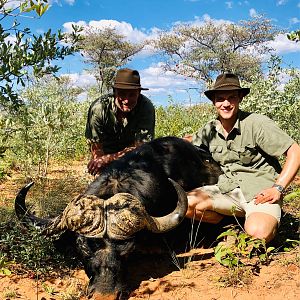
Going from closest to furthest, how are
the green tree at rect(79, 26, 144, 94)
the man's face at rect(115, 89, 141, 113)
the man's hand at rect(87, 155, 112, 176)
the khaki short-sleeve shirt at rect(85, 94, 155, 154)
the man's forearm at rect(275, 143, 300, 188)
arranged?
the man's forearm at rect(275, 143, 300, 188) → the man's hand at rect(87, 155, 112, 176) → the man's face at rect(115, 89, 141, 113) → the khaki short-sleeve shirt at rect(85, 94, 155, 154) → the green tree at rect(79, 26, 144, 94)

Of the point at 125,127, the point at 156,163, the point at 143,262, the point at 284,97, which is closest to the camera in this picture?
the point at 143,262

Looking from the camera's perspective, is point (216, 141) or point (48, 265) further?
point (216, 141)

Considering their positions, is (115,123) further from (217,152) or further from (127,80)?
(217,152)

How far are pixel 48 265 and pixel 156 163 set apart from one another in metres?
1.38

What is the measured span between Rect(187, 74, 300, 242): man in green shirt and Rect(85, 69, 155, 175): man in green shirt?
1308 millimetres

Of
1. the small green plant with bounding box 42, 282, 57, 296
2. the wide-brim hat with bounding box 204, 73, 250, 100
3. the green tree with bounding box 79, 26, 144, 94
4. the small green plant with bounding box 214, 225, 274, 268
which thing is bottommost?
the small green plant with bounding box 42, 282, 57, 296

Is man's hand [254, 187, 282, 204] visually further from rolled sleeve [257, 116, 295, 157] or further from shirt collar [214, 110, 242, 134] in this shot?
shirt collar [214, 110, 242, 134]

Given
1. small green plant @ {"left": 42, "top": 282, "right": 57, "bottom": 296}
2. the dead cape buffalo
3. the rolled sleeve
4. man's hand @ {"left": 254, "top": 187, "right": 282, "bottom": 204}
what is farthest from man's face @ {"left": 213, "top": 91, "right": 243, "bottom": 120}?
small green plant @ {"left": 42, "top": 282, "right": 57, "bottom": 296}

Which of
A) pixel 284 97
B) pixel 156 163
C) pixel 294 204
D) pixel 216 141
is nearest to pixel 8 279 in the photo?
pixel 156 163

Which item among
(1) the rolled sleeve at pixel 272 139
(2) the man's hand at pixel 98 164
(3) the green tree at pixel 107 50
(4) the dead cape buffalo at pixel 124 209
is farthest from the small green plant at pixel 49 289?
(3) the green tree at pixel 107 50

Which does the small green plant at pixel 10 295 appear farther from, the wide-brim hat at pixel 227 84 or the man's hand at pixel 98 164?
the wide-brim hat at pixel 227 84

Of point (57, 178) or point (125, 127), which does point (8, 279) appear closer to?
point (125, 127)

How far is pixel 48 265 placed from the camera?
149 inches

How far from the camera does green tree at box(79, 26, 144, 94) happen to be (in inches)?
1096
